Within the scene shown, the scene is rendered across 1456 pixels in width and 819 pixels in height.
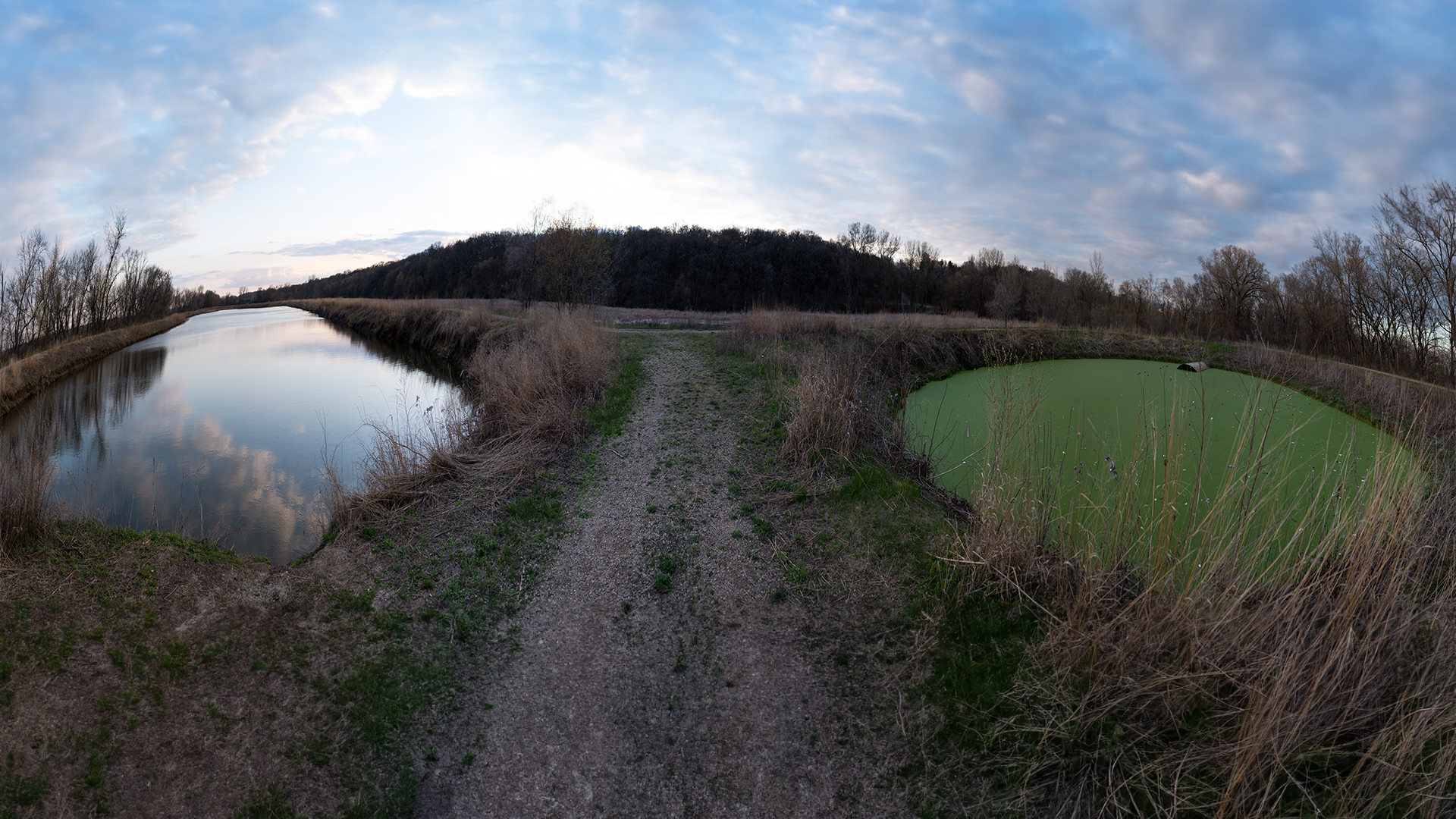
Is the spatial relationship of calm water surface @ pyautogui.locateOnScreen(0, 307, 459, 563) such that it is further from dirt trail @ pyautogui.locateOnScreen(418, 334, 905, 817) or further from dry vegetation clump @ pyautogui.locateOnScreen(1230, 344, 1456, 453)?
dry vegetation clump @ pyautogui.locateOnScreen(1230, 344, 1456, 453)

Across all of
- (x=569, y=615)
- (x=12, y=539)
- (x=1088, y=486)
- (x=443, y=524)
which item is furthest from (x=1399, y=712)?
(x=12, y=539)

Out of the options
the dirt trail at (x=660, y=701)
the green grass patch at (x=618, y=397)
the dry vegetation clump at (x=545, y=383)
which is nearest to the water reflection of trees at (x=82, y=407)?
the dry vegetation clump at (x=545, y=383)

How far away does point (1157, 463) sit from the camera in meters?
6.09

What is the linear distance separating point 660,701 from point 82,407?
16.9 metres

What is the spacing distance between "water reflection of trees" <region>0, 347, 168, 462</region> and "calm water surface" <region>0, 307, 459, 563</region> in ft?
0.14

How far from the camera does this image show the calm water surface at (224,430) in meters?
7.01

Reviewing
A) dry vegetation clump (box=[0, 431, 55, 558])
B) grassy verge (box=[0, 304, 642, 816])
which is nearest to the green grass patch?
grassy verge (box=[0, 304, 642, 816])

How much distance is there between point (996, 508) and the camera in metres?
4.26

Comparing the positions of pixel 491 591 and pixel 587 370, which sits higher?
pixel 587 370

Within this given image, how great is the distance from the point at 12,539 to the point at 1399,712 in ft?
25.1

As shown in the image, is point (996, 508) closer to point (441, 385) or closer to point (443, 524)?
point (443, 524)

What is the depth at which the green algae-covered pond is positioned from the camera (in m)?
3.24

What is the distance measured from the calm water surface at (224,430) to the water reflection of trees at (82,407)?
0.14 ft

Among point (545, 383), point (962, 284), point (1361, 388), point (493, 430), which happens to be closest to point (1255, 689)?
point (493, 430)
